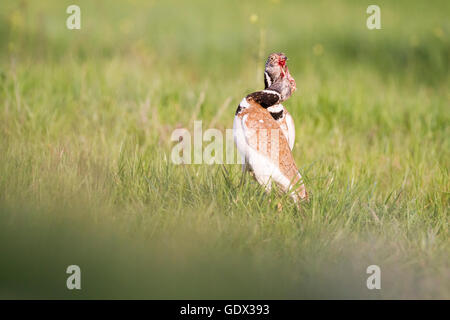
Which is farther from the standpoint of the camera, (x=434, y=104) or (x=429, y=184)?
(x=434, y=104)

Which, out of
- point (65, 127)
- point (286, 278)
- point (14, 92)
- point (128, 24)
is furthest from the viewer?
point (128, 24)

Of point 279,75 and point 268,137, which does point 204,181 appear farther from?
point 279,75

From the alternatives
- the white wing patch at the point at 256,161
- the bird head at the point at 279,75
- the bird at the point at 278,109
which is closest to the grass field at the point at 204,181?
the white wing patch at the point at 256,161

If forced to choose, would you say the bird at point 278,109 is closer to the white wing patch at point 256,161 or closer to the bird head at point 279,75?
the bird head at point 279,75

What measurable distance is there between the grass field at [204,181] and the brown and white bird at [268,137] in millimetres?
171

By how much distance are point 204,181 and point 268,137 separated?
707mm

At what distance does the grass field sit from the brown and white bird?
17 cm

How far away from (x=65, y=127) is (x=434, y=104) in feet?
14.0

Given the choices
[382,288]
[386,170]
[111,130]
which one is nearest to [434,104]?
[386,170]

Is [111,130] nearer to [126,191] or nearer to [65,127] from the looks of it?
[65,127]

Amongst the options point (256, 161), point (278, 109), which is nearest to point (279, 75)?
point (278, 109)

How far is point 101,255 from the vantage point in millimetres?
3143

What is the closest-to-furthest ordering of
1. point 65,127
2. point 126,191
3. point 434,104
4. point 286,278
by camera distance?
point 286,278
point 126,191
point 65,127
point 434,104

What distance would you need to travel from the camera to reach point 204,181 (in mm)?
4094
